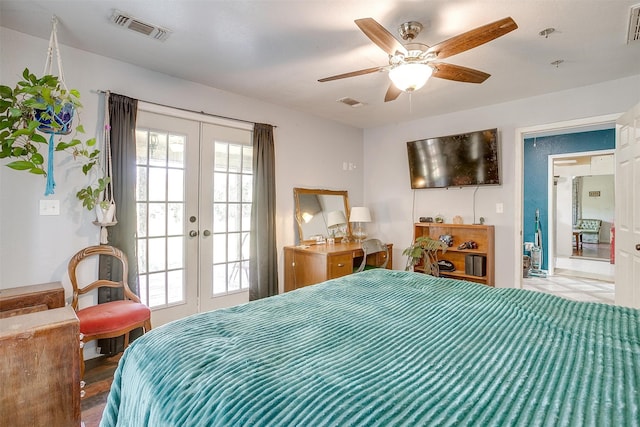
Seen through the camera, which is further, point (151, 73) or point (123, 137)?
point (151, 73)

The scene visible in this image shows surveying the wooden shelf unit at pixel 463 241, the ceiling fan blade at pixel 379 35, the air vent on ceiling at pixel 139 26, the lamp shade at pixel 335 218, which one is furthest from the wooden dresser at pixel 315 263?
the air vent on ceiling at pixel 139 26

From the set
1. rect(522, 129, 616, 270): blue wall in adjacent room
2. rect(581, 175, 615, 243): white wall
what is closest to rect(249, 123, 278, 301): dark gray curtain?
rect(522, 129, 616, 270): blue wall in adjacent room

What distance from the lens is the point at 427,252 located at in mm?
4090

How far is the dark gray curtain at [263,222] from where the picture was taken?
11.8 ft

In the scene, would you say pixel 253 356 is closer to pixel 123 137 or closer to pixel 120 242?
pixel 120 242

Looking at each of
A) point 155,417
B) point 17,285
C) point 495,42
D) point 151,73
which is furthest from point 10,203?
point 495,42

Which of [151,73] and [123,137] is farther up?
[151,73]

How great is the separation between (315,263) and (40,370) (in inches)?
96.6

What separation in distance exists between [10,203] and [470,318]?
120 inches

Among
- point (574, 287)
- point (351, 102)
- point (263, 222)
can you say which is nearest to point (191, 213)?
point (263, 222)

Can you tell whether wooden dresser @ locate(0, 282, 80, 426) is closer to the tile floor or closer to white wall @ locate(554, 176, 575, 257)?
the tile floor

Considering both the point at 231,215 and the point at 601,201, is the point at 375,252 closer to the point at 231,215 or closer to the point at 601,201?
the point at 231,215

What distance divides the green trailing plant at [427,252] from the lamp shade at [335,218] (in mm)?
1029

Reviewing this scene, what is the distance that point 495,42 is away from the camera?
2385 millimetres
